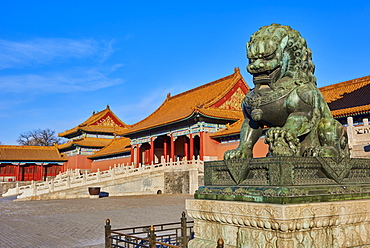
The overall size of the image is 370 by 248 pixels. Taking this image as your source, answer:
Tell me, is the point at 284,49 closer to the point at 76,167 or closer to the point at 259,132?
the point at 259,132

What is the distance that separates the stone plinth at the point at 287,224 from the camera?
9.88 ft

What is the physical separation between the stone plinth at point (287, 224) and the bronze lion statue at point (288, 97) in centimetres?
61

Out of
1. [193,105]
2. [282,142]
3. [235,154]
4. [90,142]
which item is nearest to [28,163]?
[90,142]

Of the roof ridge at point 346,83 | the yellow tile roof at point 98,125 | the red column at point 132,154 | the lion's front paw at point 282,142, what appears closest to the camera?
the lion's front paw at point 282,142

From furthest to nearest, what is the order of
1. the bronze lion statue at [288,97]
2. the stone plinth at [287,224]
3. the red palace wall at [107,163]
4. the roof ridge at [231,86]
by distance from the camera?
the red palace wall at [107,163] → the roof ridge at [231,86] → the bronze lion statue at [288,97] → the stone plinth at [287,224]

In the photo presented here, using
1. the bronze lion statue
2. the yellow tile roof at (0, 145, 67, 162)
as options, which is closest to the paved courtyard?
the bronze lion statue

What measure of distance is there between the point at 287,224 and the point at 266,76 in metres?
1.65

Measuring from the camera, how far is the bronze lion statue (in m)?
3.79

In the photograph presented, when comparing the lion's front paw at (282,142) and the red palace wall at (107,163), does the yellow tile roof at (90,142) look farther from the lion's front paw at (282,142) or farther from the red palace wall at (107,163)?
the lion's front paw at (282,142)

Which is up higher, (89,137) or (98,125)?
(98,125)

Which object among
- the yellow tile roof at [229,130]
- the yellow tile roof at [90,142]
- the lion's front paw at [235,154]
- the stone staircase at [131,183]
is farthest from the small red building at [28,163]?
the lion's front paw at [235,154]

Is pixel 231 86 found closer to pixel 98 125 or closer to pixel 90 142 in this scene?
pixel 90 142

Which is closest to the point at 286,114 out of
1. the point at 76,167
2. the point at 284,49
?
the point at 284,49

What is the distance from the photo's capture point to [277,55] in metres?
3.87
